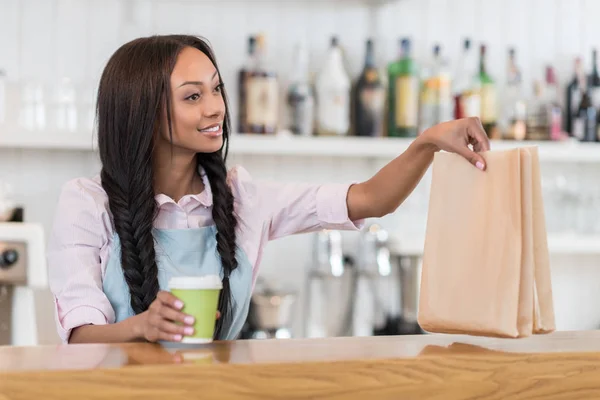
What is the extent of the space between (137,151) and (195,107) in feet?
0.37

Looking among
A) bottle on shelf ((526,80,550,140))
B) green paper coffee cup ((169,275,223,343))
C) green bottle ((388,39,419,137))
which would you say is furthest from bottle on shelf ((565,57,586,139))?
green paper coffee cup ((169,275,223,343))

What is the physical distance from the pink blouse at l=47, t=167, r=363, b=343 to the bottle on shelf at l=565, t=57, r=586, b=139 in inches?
60.8

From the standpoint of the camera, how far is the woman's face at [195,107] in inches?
51.0

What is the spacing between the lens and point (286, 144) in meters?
2.40

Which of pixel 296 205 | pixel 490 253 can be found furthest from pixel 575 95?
pixel 490 253

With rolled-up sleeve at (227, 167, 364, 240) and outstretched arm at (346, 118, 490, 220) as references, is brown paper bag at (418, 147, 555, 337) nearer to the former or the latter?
outstretched arm at (346, 118, 490, 220)

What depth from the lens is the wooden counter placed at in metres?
0.75

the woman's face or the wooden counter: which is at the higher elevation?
the woman's face

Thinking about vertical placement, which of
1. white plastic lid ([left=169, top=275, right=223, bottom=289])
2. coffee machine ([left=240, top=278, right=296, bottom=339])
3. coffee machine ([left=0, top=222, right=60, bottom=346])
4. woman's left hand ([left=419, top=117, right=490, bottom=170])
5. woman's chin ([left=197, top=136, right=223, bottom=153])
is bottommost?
coffee machine ([left=240, top=278, right=296, bottom=339])

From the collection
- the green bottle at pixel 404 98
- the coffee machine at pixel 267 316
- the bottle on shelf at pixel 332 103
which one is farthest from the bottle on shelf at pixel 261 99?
the coffee machine at pixel 267 316

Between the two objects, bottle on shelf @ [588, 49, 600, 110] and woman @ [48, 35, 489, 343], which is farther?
bottle on shelf @ [588, 49, 600, 110]

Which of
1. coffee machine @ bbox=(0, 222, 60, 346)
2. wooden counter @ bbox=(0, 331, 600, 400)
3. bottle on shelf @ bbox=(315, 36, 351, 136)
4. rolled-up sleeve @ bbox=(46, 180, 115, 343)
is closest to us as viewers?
wooden counter @ bbox=(0, 331, 600, 400)

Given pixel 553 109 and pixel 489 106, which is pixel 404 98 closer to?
pixel 489 106

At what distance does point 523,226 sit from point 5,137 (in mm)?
1657
